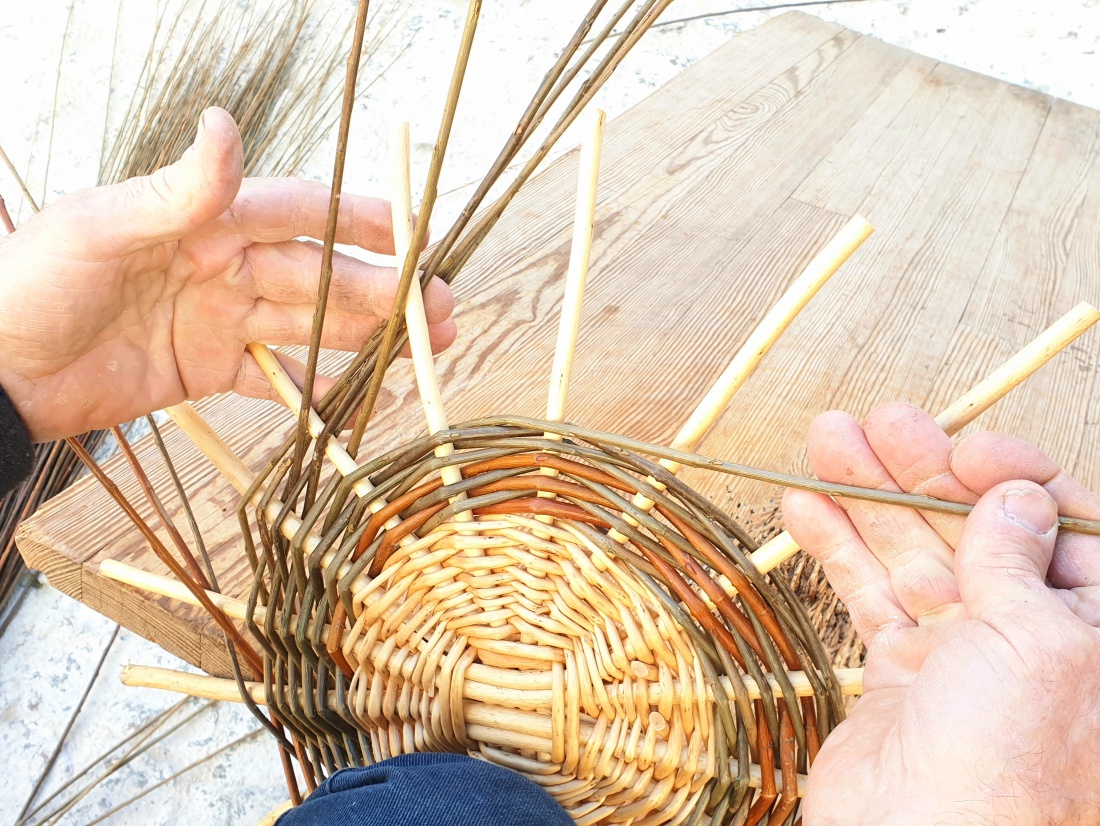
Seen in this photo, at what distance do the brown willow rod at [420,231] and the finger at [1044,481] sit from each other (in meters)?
0.34

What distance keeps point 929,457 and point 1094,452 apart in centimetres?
54

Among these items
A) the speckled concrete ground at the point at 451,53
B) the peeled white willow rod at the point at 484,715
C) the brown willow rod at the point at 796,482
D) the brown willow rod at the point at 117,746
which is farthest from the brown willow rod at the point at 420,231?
the speckled concrete ground at the point at 451,53

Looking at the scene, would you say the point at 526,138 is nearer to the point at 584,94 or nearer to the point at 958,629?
the point at 584,94

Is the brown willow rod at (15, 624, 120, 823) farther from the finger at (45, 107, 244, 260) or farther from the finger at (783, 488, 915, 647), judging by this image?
the finger at (783, 488, 915, 647)

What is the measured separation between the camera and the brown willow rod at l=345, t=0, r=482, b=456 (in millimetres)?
506

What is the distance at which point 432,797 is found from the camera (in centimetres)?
62

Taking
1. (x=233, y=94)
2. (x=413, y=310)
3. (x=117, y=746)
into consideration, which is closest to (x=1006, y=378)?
(x=413, y=310)

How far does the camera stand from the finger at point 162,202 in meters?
0.58

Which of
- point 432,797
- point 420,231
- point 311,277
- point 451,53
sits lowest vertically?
point 451,53

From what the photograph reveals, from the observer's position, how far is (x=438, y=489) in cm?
61

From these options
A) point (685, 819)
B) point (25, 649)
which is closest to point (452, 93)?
point (685, 819)

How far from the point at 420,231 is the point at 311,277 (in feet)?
0.84

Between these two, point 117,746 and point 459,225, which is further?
point 117,746

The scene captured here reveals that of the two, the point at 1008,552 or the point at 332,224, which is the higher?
the point at 332,224
